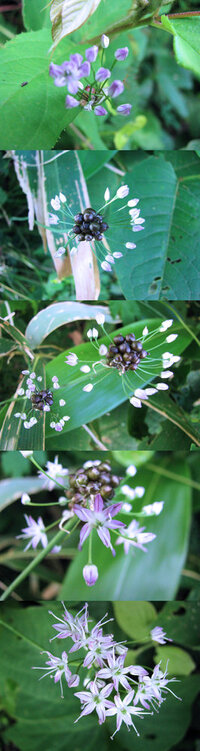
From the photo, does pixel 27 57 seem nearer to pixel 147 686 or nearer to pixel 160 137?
pixel 160 137

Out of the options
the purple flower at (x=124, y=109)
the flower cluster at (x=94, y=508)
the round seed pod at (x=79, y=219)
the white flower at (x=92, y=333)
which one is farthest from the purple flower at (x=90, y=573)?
the purple flower at (x=124, y=109)

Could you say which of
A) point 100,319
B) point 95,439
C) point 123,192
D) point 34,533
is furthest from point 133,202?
point 34,533

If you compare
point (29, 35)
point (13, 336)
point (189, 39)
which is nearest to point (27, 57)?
point (29, 35)

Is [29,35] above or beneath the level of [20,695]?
above

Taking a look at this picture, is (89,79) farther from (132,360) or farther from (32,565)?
(32,565)

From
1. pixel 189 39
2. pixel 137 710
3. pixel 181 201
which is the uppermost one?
pixel 189 39

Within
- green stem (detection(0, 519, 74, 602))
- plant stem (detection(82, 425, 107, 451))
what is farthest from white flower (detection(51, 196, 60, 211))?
green stem (detection(0, 519, 74, 602))

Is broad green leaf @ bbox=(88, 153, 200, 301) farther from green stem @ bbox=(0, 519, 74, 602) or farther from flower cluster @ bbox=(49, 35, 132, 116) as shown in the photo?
green stem @ bbox=(0, 519, 74, 602)

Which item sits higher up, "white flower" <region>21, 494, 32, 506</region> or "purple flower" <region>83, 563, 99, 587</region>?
"white flower" <region>21, 494, 32, 506</region>

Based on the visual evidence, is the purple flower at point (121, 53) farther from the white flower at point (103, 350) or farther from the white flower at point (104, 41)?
the white flower at point (103, 350)
